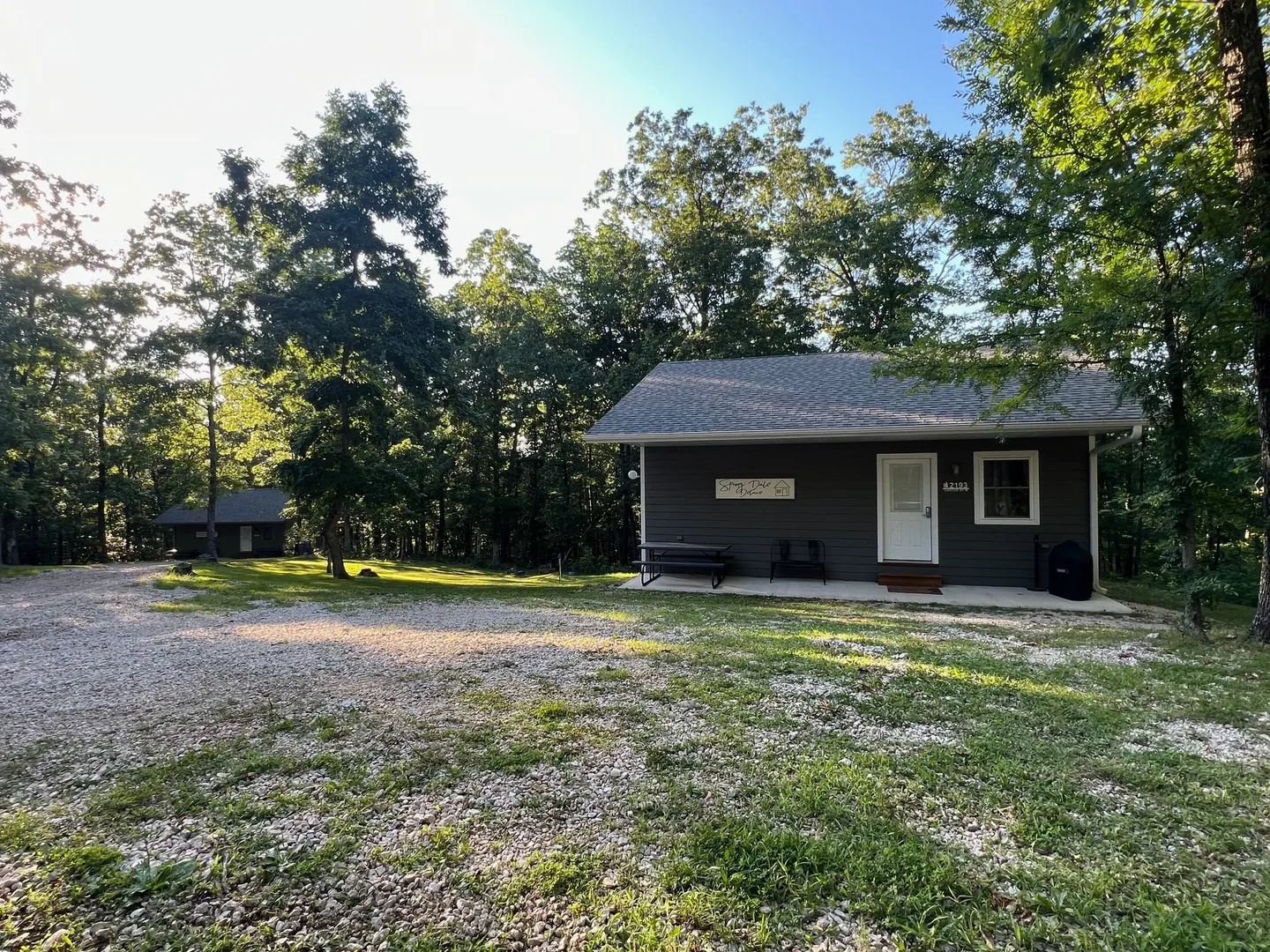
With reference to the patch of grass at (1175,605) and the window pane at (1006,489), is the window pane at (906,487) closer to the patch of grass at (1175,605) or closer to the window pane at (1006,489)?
the window pane at (1006,489)

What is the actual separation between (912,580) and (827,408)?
2.96 metres

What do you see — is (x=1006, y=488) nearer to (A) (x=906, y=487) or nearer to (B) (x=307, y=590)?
(A) (x=906, y=487)

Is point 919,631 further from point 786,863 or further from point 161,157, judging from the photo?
point 161,157

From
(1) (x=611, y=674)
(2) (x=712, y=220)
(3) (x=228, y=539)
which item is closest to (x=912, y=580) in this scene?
(1) (x=611, y=674)

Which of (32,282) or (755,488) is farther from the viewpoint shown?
(32,282)

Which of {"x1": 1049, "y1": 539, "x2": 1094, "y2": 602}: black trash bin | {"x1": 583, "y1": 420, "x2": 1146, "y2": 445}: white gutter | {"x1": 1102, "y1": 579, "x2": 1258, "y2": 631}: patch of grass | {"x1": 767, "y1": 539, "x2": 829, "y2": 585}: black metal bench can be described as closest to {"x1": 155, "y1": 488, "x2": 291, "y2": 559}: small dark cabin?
{"x1": 583, "y1": 420, "x2": 1146, "y2": 445}: white gutter

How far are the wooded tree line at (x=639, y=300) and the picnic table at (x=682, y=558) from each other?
4.01 meters

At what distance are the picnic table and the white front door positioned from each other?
8.40ft

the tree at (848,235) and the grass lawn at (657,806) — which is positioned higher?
the tree at (848,235)

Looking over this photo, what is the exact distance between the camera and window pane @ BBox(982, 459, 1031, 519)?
857cm

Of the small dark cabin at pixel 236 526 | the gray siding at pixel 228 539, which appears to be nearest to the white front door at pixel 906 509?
the small dark cabin at pixel 236 526

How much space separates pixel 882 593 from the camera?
332 inches

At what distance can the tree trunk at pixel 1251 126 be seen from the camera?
4.33m

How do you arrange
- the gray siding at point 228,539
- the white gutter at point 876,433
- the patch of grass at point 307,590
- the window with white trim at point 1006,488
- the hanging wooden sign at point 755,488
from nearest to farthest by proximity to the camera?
the white gutter at point 876,433, the window with white trim at point 1006,488, the patch of grass at point 307,590, the hanging wooden sign at point 755,488, the gray siding at point 228,539
